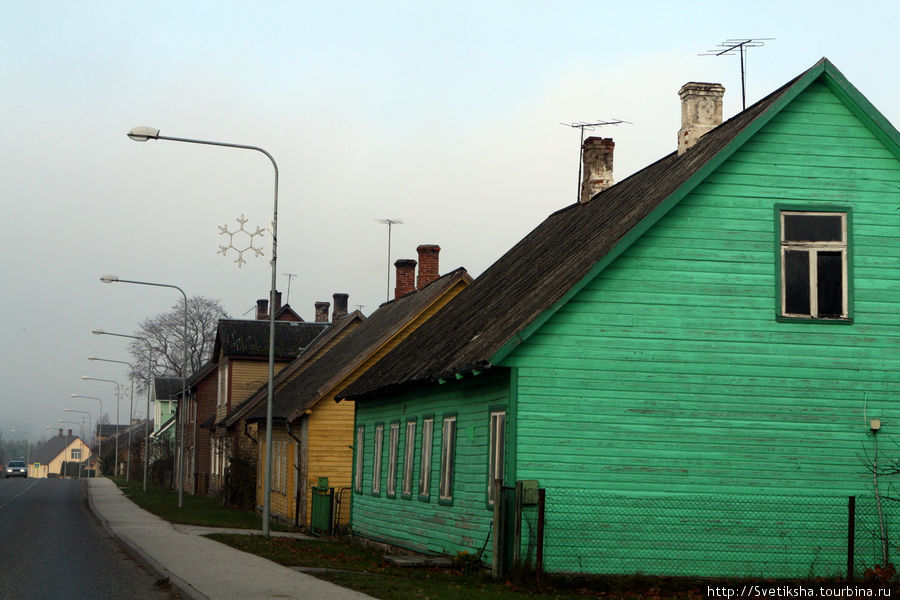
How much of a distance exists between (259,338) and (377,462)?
2495 centimetres

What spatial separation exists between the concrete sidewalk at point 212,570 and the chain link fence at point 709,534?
3.10 metres

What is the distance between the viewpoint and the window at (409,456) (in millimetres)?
22359

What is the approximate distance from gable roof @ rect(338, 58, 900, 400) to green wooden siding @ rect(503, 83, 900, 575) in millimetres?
307

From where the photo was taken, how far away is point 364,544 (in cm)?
2528

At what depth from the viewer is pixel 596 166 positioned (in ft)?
83.5

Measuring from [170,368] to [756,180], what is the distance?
80282 millimetres

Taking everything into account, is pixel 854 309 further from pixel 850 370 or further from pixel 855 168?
pixel 855 168

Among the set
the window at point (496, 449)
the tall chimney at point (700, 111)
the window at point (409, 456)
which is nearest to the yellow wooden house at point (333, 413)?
the window at point (409, 456)

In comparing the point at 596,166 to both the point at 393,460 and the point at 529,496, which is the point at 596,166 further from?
the point at 529,496

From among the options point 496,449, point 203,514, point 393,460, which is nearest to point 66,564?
point 393,460

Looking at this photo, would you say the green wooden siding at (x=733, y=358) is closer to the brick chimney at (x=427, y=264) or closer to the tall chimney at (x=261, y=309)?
the brick chimney at (x=427, y=264)

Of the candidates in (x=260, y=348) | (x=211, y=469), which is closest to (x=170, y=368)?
(x=211, y=469)

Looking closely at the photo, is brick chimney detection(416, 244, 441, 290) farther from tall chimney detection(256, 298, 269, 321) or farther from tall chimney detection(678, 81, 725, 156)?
tall chimney detection(256, 298, 269, 321)

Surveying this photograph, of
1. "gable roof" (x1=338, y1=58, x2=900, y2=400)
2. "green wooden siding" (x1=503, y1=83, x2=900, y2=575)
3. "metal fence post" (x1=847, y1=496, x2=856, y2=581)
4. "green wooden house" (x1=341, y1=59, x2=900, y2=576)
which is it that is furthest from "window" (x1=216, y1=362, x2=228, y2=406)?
"metal fence post" (x1=847, y1=496, x2=856, y2=581)
